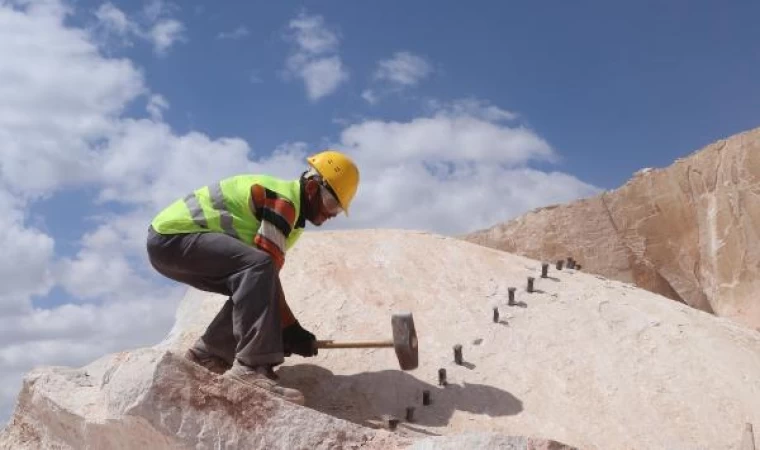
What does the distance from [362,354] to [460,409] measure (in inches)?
29.5

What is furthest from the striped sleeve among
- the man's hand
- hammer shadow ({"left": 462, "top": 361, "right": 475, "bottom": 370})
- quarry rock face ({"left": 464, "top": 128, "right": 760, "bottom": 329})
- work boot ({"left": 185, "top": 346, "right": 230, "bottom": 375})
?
quarry rock face ({"left": 464, "top": 128, "right": 760, "bottom": 329})

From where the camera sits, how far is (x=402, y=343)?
15.9 ft

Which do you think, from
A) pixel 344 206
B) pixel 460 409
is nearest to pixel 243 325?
pixel 344 206

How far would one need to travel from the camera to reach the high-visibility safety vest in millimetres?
4723

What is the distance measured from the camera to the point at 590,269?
9289 millimetres

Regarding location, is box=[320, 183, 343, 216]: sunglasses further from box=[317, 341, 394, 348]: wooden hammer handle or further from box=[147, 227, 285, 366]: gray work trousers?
box=[317, 341, 394, 348]: wooden hammer handle

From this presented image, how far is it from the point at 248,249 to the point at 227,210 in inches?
12.6

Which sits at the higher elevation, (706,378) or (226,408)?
(706,378)

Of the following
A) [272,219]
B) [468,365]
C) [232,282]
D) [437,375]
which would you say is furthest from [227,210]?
[468,365]

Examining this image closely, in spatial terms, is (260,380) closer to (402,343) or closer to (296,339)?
(296,339)

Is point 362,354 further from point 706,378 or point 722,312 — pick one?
point 722,312

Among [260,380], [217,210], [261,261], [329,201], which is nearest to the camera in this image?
[260,380]

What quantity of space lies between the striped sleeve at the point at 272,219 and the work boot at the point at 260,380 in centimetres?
55

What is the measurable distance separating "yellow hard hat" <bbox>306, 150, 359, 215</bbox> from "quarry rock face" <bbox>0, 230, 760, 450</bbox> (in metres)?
0.97
